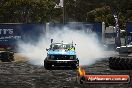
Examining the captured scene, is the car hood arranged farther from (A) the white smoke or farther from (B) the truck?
(A) the white smoke

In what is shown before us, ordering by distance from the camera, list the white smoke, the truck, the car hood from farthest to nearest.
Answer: the white smoke < the car hood < the truck

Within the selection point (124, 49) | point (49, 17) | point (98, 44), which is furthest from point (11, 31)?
point (49, 17)

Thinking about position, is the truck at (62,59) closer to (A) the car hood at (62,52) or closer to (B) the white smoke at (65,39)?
(A) the car hood at (62,52)

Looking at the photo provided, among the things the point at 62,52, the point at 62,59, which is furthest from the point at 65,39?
the point at 62,59

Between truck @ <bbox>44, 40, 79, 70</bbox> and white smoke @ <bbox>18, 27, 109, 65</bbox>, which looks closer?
truck @ <bbox>44, 40, 79, 70</bbox>

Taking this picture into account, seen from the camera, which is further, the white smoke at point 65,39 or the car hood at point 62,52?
the white smoke at point 65,39

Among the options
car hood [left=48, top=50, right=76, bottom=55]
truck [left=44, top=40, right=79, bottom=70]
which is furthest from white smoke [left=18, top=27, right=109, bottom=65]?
truck [left=44, top=40, right=79, bottom=70]

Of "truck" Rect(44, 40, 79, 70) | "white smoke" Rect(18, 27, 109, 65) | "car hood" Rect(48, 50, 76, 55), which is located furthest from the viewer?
"white smoke" Rect(18, 27, 109, 65)

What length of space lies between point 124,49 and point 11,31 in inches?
543

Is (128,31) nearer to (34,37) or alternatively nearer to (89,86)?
(34,37)

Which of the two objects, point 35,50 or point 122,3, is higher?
point 122,3

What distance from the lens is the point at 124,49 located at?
41125 millimetres

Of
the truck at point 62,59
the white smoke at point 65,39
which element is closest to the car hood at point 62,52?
the truck at point 62,59

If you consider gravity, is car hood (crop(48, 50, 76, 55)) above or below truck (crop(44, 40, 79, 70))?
above
